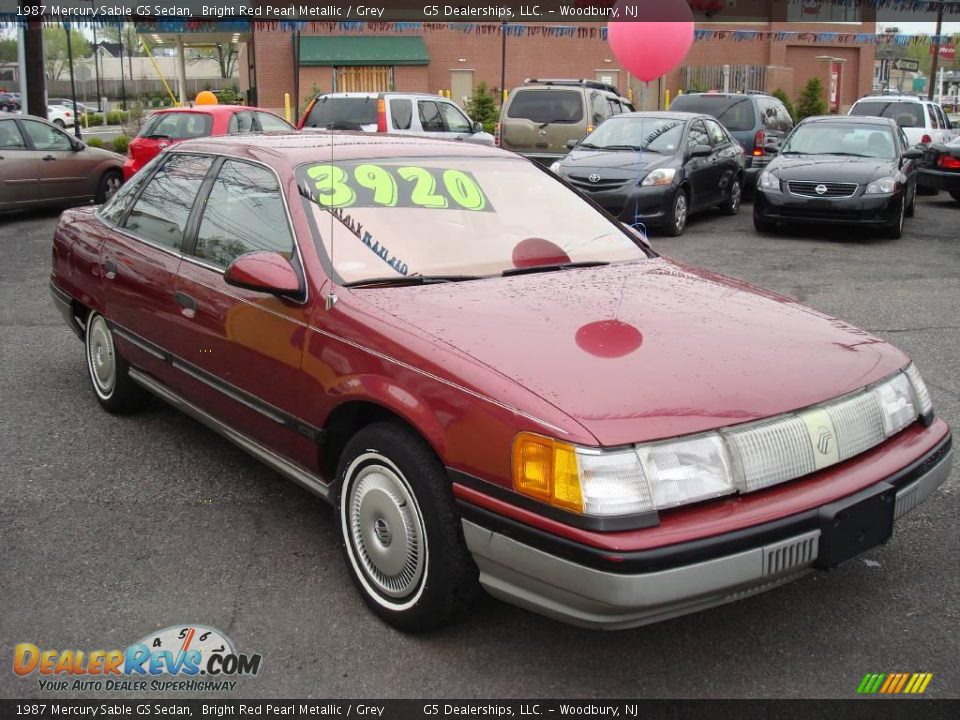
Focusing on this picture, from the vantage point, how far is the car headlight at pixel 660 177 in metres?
12.0

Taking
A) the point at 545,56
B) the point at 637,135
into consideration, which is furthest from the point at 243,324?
the point at 545,56

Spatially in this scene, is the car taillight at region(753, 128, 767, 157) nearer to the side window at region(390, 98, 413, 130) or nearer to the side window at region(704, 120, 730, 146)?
the side window at region(704, 120, 730, 146)

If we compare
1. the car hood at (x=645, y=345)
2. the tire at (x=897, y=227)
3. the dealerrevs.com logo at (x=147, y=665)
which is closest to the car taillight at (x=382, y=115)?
the tire at (x=897, y=227)

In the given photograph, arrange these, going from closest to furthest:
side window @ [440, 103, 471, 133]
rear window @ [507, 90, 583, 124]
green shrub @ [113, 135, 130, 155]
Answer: rear window @ [507, 90, 583, 124] < side window @ [440, 103, 471, 133] < green shrub @ [113, 135, 130, 155]

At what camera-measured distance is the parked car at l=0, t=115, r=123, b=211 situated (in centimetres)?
1327

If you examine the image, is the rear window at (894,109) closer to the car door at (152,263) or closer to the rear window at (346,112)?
the rear window at (346,112)

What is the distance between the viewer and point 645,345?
10.2 ft

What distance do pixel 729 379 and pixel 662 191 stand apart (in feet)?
31.1

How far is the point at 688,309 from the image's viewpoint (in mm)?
3508

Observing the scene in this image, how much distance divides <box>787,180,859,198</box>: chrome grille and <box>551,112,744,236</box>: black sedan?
4.33ft

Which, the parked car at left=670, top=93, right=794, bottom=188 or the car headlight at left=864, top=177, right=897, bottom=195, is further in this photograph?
the parked car at left=670, top=93, right=794, bottom=188

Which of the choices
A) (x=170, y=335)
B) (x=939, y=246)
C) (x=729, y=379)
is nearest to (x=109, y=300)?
(x=170, y=335)

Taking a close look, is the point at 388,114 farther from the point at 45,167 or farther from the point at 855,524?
the point at 855,524

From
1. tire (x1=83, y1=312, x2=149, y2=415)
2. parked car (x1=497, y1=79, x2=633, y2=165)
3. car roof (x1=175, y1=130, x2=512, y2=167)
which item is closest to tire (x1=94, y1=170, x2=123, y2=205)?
parked car (x1=497, y1=79, x2=633, y2=165)
